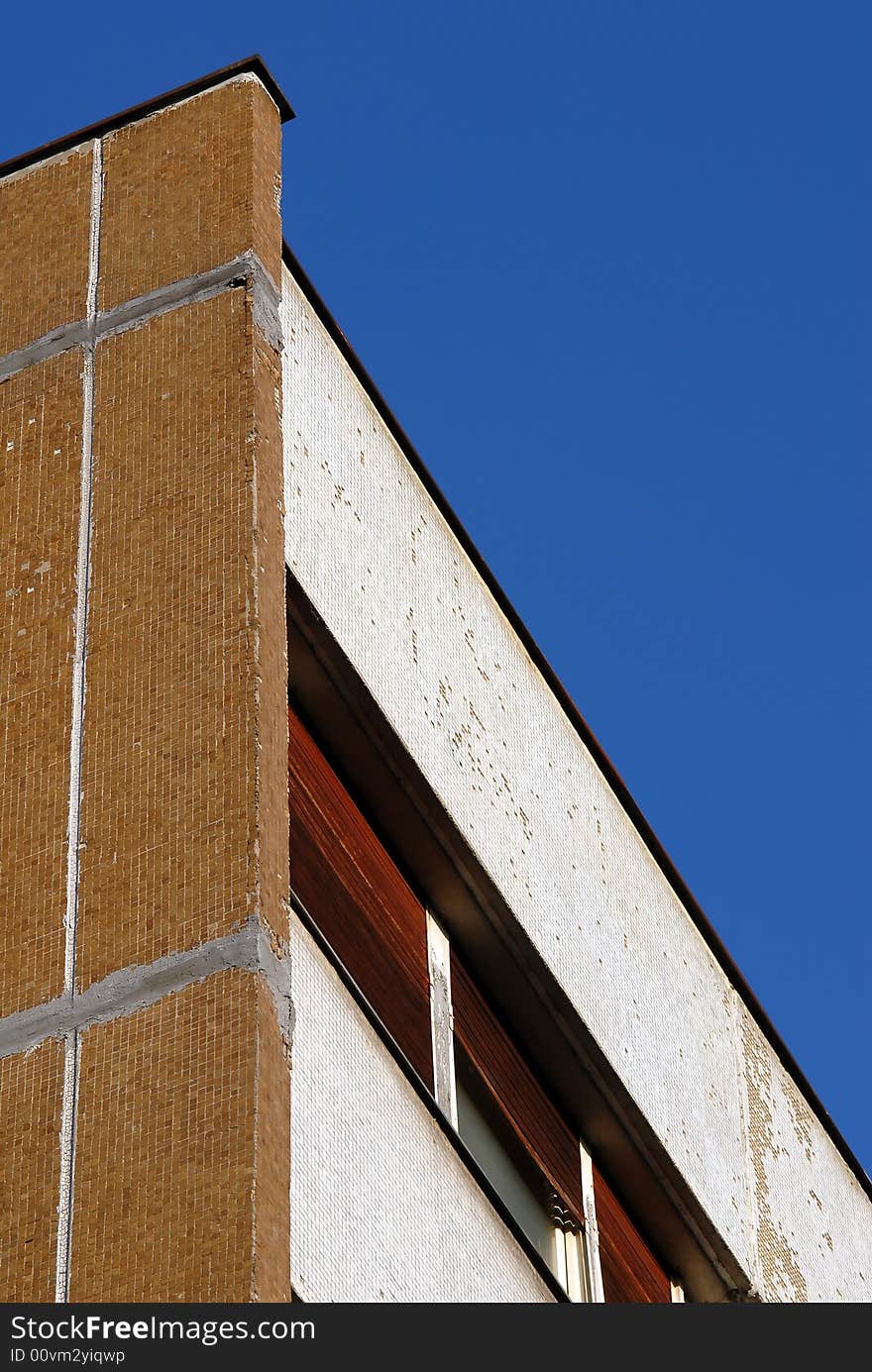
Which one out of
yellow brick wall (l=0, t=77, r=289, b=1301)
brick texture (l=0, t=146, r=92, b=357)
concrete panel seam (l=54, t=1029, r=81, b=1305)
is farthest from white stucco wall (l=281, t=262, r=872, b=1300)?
concrete panel seam (l=54, t=1029, r=81, b=1305)

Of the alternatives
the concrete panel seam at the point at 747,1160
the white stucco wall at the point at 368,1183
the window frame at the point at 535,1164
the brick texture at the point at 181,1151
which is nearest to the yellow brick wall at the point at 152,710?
the brick texture at the point at 181,1151

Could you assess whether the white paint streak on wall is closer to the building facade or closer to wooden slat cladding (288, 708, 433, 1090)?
the building facade

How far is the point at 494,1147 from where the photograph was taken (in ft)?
31.6

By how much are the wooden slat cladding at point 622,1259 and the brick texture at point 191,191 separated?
12.6ft

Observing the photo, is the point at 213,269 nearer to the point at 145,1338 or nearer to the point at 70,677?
the point at 70,677

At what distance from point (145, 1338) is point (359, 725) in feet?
10.8

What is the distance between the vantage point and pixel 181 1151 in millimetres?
6637

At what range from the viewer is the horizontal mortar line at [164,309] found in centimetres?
840

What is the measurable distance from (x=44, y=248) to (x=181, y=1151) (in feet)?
11.1

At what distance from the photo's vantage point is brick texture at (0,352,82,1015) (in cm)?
731

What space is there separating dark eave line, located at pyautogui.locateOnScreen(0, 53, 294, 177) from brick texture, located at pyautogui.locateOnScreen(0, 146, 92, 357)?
0.15 feet

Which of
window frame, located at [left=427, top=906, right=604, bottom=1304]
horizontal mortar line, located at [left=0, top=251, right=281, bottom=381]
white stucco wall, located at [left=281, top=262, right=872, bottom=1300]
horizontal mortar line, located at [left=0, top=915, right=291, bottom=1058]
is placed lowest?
horizontal mortar line, located at [left=0, top=915, right=291, bottom=1058]

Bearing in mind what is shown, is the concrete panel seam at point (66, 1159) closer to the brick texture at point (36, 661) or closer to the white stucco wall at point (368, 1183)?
the brick texture at point (36, 661)

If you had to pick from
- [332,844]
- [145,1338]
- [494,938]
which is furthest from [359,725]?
[145,1338]
